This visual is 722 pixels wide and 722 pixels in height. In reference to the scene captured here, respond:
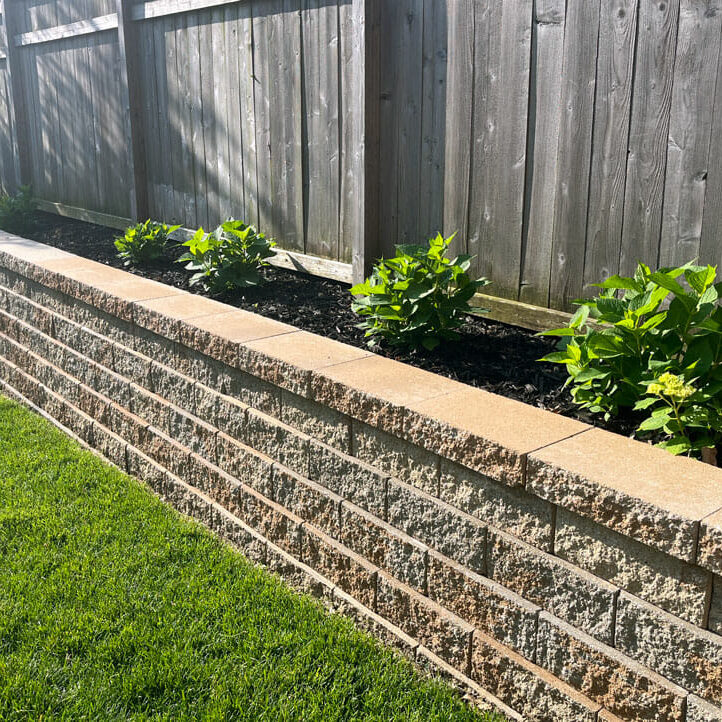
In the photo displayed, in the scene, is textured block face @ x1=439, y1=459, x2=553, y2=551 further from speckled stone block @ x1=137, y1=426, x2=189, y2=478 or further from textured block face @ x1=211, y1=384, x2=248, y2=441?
speckled stone block @ x1=137, y1=426, x2=189, y2=478

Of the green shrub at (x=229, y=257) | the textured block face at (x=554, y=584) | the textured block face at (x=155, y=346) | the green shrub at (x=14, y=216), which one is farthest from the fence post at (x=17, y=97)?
the textured block face at (x=554, y=584)

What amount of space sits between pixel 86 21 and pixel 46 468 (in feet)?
13.2

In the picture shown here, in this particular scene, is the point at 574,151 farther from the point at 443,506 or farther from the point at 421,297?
the point at 443,506

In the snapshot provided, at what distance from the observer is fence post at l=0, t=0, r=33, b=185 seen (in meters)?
7.86

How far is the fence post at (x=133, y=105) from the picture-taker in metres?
5.90

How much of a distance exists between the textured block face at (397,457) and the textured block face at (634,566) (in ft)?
1.55

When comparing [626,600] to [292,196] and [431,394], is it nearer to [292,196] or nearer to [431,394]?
[431,394]

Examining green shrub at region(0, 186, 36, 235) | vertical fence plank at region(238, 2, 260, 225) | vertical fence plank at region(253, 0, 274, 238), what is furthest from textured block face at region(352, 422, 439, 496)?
green shrub at region(0, 186, 36, 235)

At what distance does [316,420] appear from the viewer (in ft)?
9.56

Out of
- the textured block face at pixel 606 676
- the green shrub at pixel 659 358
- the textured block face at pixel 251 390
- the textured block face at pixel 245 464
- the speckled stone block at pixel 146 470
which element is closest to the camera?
the textured block face at pixel 606 676

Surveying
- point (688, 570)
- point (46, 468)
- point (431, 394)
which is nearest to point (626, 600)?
point (688, 570)

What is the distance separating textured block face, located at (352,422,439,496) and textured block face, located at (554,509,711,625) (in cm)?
47

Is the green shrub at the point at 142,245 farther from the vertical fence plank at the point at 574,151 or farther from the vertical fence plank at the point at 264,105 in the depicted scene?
the vertical fence plank at the point at 574,151

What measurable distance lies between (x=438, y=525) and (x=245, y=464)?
3.65 feet
